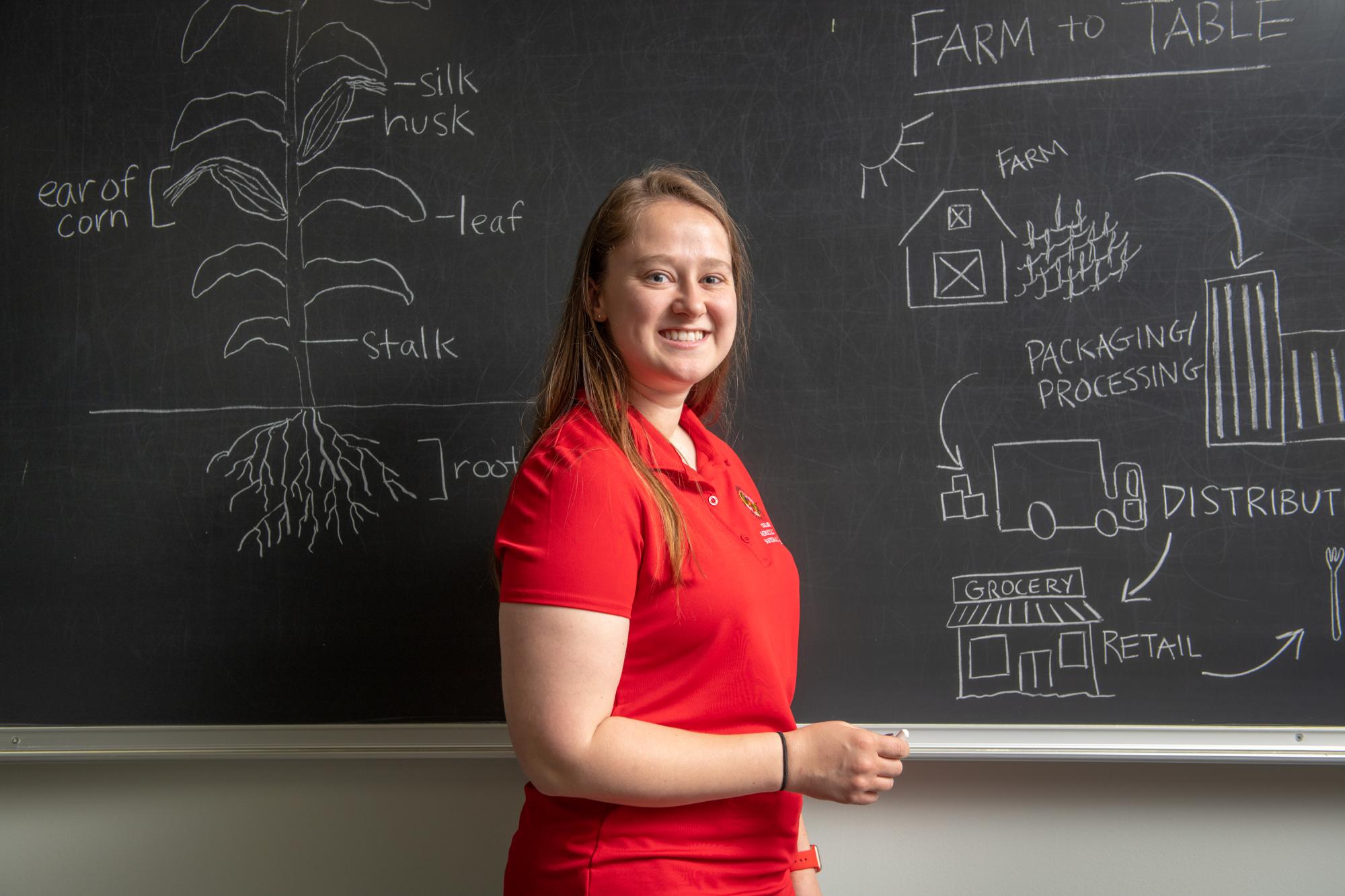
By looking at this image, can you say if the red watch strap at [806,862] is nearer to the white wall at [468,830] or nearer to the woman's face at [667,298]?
the white wall at [468,830]

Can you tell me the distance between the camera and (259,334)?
5.94ft

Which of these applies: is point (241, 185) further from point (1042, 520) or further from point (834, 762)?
point (1042, 520)

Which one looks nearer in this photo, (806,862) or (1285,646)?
(806,862)

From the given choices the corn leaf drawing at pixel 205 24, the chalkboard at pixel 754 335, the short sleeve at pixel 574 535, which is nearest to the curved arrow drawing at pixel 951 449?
the chalkboard at pixel 754 335

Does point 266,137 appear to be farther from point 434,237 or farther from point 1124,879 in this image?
point 1124,879

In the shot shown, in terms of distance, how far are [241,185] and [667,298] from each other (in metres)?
1.16

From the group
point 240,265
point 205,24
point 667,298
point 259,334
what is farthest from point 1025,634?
point 205,24

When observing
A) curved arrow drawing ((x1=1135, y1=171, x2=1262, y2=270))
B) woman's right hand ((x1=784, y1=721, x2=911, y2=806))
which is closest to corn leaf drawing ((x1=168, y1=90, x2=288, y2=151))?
woman's right hand ((x1=784, y1=721, x2=911, y2=806))

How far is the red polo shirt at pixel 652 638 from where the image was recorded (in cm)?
108

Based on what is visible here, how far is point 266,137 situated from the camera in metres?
1.82

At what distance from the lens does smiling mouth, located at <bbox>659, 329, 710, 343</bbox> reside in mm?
1288

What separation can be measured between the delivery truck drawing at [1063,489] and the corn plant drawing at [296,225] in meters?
1.30

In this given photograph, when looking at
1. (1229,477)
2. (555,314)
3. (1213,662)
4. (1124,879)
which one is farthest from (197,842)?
(1229,477)

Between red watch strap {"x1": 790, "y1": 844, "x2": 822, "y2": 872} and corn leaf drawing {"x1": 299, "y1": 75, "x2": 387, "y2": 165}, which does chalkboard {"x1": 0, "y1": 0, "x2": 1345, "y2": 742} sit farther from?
red watch strap {"x1": 790, "y1": 844, "x2": 822, "y2": 872}
